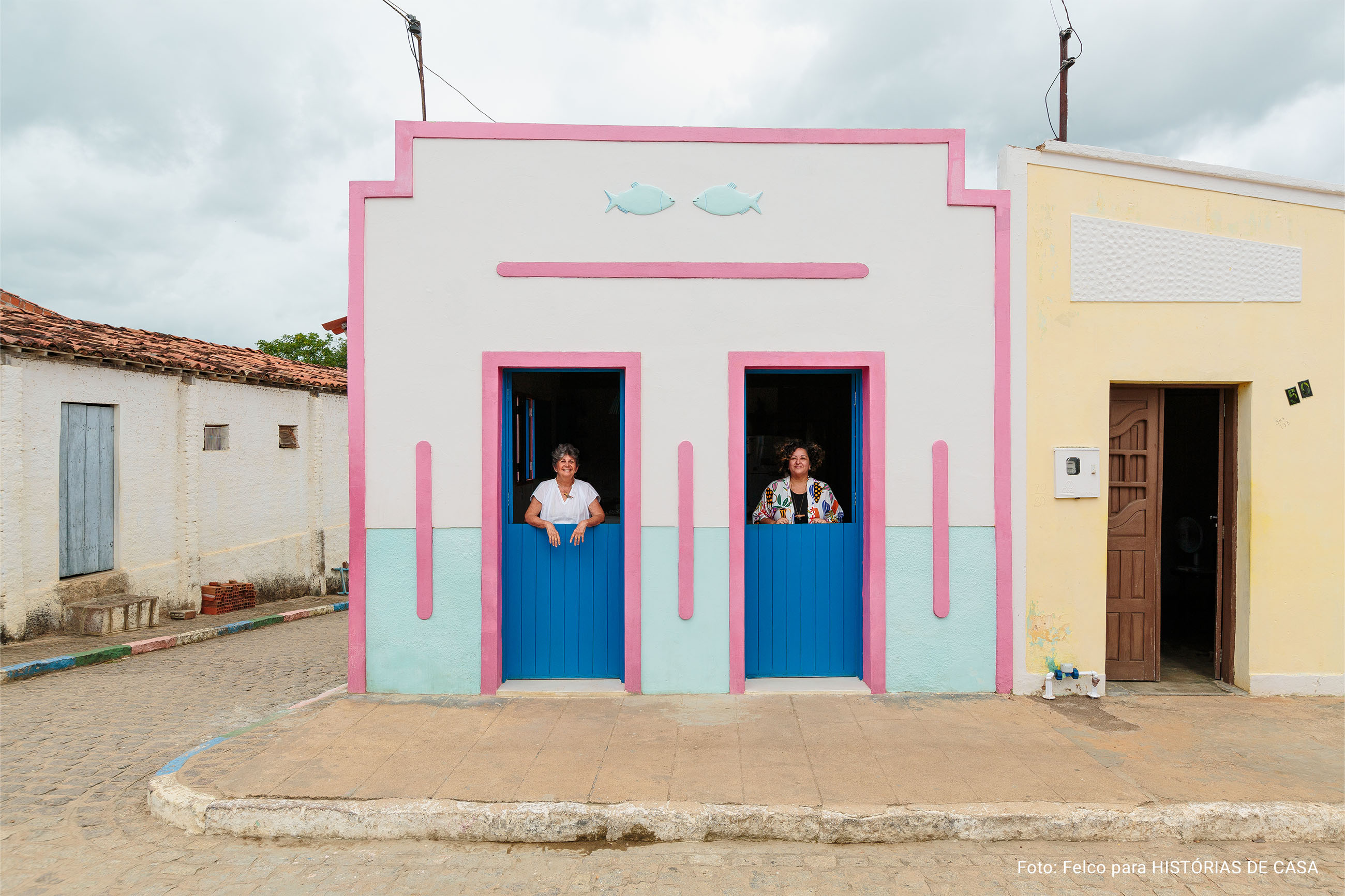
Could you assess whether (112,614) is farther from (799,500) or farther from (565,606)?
(799,500)

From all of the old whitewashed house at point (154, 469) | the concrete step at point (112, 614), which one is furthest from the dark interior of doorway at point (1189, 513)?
the old whitewashed house at point (154, 469)

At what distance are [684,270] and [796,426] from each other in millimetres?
3664

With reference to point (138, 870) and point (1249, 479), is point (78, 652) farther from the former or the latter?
point (1249, 479)

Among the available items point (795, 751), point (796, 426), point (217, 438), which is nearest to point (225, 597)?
point (217, 438)

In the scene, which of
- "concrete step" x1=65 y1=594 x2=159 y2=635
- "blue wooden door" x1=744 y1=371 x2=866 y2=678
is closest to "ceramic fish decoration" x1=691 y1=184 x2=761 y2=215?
"blue wooden door" x1=744 y1=371 x2=866 y2=678

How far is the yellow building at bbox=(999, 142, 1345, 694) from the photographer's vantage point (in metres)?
5.34

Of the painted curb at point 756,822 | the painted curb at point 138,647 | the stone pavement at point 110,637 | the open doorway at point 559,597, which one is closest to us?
the painted curb at point 756,822

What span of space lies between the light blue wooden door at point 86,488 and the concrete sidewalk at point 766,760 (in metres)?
5.61

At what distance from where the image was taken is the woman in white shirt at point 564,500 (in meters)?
5.54

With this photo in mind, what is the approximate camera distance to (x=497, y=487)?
533 centimetres

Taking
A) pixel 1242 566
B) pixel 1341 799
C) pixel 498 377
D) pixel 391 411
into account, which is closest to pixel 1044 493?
pixel 1242 566

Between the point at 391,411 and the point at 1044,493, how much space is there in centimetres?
461

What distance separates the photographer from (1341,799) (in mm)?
3828

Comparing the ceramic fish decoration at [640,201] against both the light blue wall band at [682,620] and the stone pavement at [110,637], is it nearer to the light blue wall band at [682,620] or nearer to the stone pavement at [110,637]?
the light blue wall band at [682,620]
